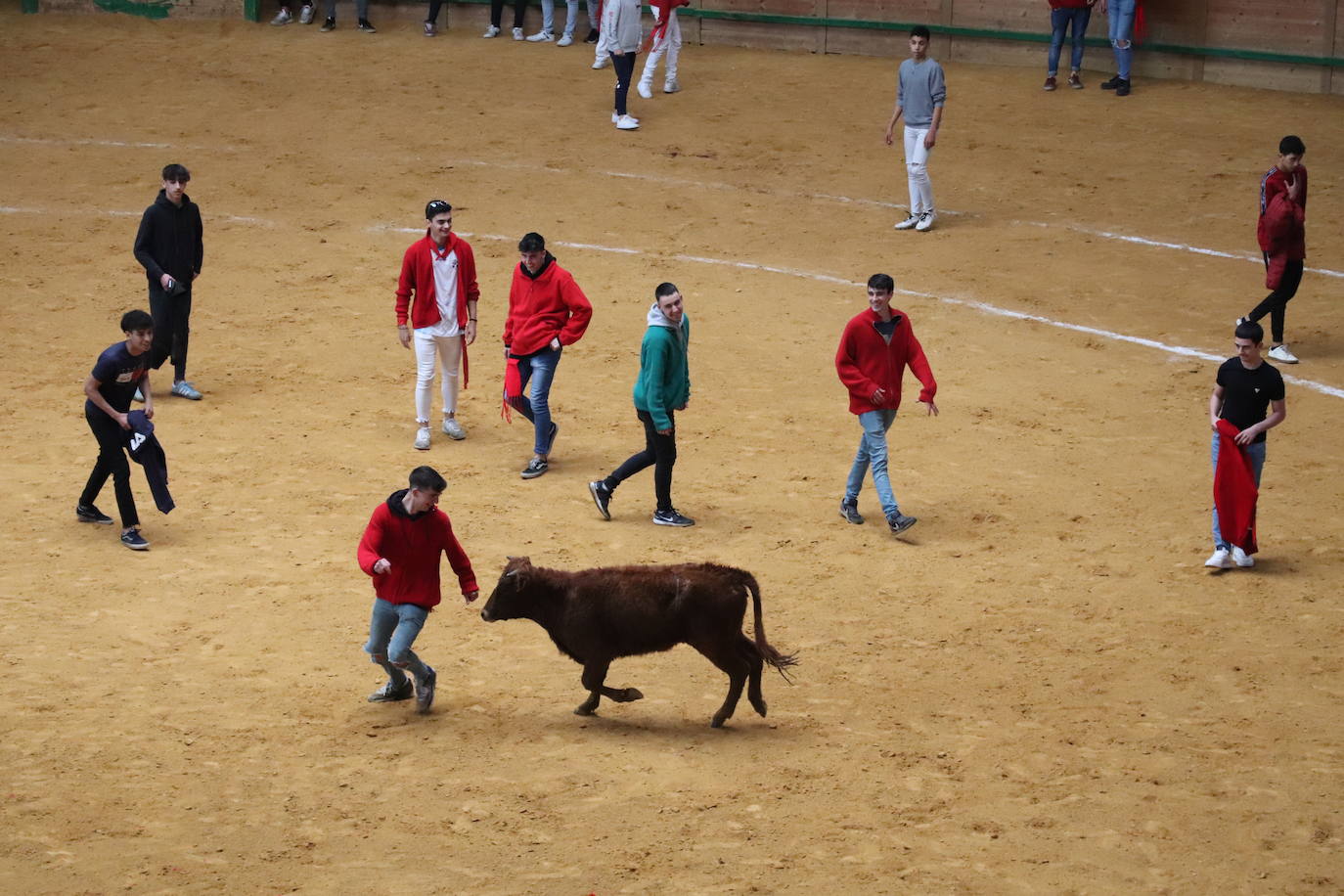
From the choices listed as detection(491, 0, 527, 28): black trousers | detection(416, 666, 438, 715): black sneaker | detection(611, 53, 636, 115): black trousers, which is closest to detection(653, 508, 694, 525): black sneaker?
detection(416, 666, 438, 715): black sneaker

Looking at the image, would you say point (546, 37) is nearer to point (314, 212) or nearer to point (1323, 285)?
point (314, 212)

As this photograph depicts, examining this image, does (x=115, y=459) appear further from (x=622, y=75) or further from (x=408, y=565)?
(x=622, y=75)

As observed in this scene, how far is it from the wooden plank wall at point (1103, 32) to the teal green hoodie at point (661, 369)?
1559 cm

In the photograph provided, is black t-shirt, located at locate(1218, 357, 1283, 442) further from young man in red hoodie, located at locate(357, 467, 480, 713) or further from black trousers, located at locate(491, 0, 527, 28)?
black trousers, located at locate(491, 0, 527, 28)

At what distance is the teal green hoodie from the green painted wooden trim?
15.6m

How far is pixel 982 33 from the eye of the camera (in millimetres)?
26438

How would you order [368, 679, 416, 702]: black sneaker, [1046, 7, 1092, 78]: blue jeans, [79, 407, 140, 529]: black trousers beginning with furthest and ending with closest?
1. [1046, 7, 1092, 78]: blue jeans
2. [79, 407, 140, 529]: black trousers
3. [368, 679, 416, 702]: black sneaker

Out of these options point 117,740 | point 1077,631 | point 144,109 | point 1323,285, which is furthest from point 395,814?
point 144,109

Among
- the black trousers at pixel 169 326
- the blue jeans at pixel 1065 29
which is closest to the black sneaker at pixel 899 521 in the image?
the black trousers at pixel 169 326

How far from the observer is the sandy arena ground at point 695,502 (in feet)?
27.2

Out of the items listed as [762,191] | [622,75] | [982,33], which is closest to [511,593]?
[762,191]

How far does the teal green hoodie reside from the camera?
1247 centimetres

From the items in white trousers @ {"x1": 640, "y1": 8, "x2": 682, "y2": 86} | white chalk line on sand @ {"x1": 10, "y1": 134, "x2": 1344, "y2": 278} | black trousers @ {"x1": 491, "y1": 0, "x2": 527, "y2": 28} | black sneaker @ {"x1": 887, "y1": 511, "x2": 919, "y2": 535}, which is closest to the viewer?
black sneaker @ {"x1": 887, "y1": 511, "x2": 919, "y2": 535}

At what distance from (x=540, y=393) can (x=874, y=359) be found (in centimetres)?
306
